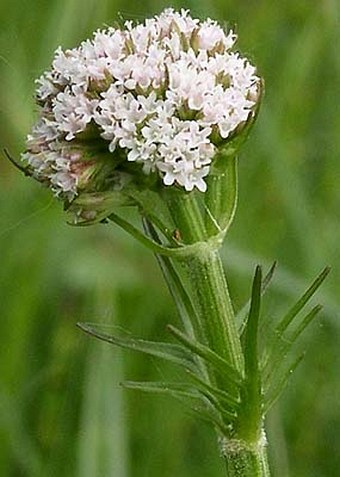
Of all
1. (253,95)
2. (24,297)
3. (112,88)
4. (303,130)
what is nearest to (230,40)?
(253,95)

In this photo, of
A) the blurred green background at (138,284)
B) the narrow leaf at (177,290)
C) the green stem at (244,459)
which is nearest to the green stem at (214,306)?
the narrow leaf at (177,290)

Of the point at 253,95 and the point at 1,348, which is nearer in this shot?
the point at 253,95

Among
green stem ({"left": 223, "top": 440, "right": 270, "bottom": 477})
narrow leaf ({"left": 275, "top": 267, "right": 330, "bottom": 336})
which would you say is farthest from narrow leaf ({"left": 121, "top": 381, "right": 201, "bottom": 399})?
narrow leaf ({"left": 275, "top": 267, "right": 330, "bottom": 336})

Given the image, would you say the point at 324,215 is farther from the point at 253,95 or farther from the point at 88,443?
the point at 253,95

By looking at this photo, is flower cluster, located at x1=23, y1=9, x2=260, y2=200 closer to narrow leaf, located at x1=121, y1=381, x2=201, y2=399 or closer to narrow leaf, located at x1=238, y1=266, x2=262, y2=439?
narrow leaf, located at x1=238, y1=266, x2=262, y2=439

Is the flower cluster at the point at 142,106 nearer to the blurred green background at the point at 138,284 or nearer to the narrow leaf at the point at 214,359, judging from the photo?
the narrow leaf at the point at 214,359

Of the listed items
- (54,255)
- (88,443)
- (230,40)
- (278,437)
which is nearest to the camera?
(230,40)

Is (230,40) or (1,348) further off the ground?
(230,40)
